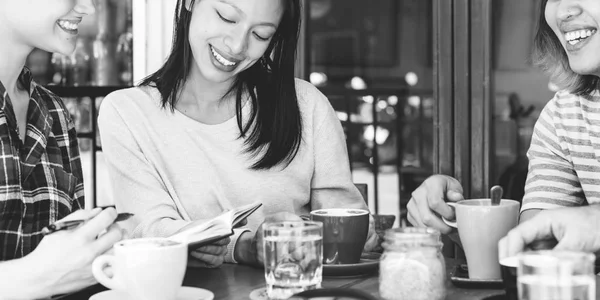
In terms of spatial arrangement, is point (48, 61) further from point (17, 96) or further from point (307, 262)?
point (307, 262)

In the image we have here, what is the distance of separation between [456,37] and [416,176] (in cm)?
178

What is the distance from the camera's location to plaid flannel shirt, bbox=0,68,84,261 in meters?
1.32

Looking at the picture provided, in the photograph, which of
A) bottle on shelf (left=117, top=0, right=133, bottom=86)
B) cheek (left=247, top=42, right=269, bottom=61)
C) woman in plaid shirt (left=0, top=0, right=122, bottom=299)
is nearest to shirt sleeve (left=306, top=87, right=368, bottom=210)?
cheek (left=247, top=42, right=269, bottom=61)

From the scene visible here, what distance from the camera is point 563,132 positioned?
169 cm

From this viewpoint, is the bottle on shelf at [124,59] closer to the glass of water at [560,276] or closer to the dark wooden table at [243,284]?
the dark wooden table at [243,284]

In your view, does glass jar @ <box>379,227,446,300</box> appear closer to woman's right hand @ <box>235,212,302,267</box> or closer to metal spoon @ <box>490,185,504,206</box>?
metal spoon @ <box>490,185,504,206</box>

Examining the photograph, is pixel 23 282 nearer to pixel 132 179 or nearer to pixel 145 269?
pixel 145 269

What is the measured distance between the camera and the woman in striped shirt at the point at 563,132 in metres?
1.47

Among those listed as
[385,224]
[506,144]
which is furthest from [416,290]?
[506,144]

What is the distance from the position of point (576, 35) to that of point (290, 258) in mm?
883

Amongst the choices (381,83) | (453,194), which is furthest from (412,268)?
(381,83)

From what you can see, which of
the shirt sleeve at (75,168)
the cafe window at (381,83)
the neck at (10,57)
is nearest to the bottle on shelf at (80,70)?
the cafe window at (381,83)

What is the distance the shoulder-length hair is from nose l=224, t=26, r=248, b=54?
70 centimetres

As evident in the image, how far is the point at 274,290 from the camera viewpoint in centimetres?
109
